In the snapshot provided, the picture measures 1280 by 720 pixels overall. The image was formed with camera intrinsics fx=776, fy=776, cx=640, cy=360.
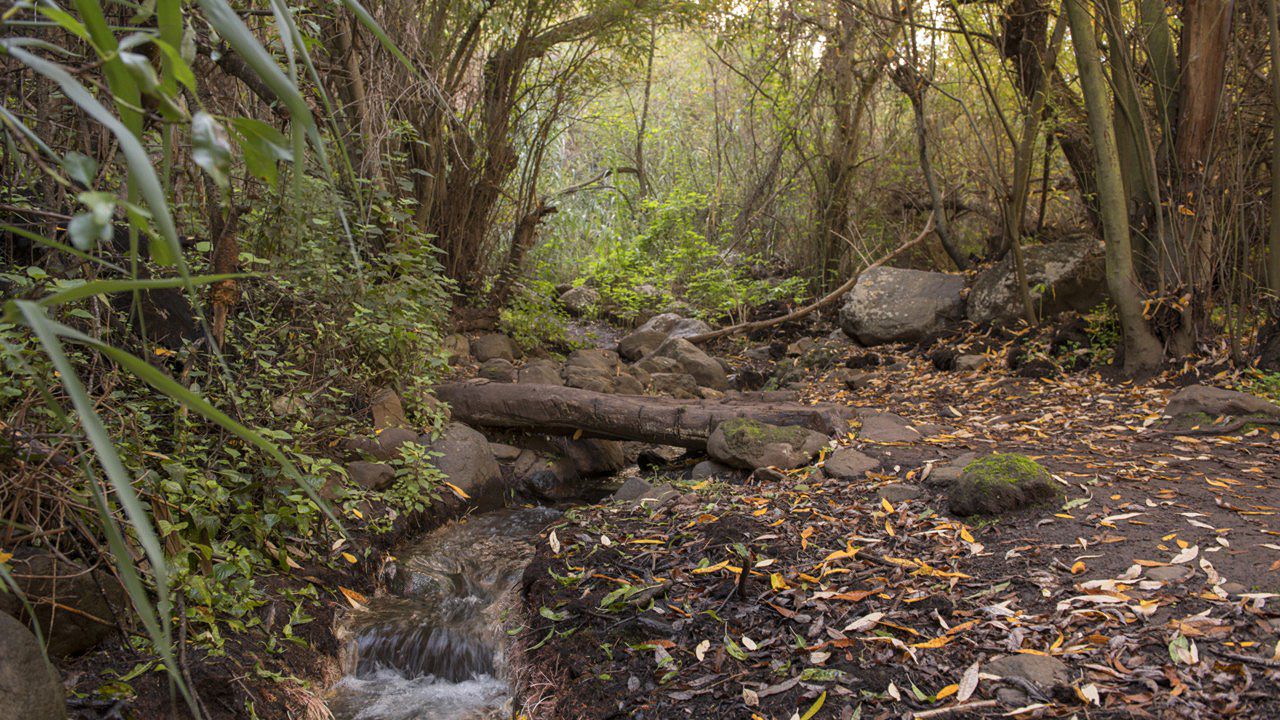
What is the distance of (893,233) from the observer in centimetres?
875

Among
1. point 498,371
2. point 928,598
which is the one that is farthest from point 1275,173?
point 498,371

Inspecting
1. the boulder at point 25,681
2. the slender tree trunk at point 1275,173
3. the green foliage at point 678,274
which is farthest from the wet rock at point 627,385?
the boulder at point 25,681

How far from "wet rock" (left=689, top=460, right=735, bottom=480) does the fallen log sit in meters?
0.24

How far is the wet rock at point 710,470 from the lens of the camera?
429cm

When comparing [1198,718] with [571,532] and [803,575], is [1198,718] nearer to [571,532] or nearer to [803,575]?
[803,575]

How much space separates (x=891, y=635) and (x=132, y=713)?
6.76ft

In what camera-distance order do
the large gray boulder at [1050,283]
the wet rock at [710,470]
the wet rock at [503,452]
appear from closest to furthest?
the wet rock at [710,470] < the wet rock at [503,452] < the large gray boulder at [1050,283]

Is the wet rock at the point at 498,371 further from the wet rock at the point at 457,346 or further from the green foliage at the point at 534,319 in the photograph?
the green foliage at the point at 534,319

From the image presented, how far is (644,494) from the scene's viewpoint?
3.96 metres

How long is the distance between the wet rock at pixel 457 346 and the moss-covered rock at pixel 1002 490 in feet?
12.4

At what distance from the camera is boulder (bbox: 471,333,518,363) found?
625cm

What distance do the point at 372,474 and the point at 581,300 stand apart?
6.22 metres

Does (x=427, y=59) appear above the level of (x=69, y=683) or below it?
above

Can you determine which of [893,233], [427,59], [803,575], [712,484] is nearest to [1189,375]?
[712,484]
